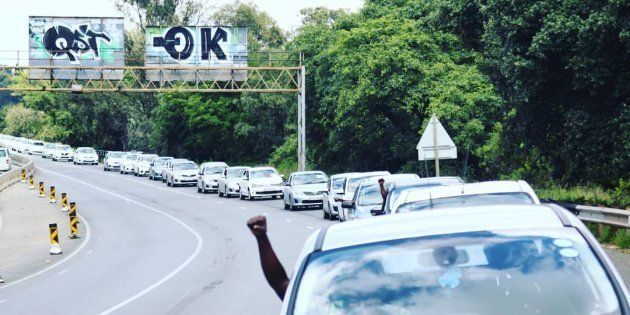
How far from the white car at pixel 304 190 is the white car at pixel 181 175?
24.2m

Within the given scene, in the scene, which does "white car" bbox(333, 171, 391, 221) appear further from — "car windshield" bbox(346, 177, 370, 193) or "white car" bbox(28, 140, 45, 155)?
"white car" bbox(28, 140, 45, 155)

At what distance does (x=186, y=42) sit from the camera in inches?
2156

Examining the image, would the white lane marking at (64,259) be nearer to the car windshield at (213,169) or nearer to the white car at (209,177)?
the white car at (209,177)

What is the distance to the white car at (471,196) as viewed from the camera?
11.4 m

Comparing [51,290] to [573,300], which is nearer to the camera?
[573,300]

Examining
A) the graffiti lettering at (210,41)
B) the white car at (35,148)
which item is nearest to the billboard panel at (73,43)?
the graffiti lettering at (210,41)

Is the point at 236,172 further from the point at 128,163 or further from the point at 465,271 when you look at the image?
the point at 465,271

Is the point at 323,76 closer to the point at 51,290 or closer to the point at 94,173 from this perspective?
the point at 94,173

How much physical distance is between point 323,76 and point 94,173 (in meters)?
27.5

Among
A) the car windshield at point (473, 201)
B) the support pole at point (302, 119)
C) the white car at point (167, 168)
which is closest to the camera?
the car windshield at point (473, 201)

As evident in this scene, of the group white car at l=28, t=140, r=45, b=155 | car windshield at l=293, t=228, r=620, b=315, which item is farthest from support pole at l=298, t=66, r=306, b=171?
white car at l=28, t=140, r=45, b=155

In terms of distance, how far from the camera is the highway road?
53.2 feet

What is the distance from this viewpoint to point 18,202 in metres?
52.5

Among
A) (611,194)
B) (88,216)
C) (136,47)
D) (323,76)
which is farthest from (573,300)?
(136,47)
